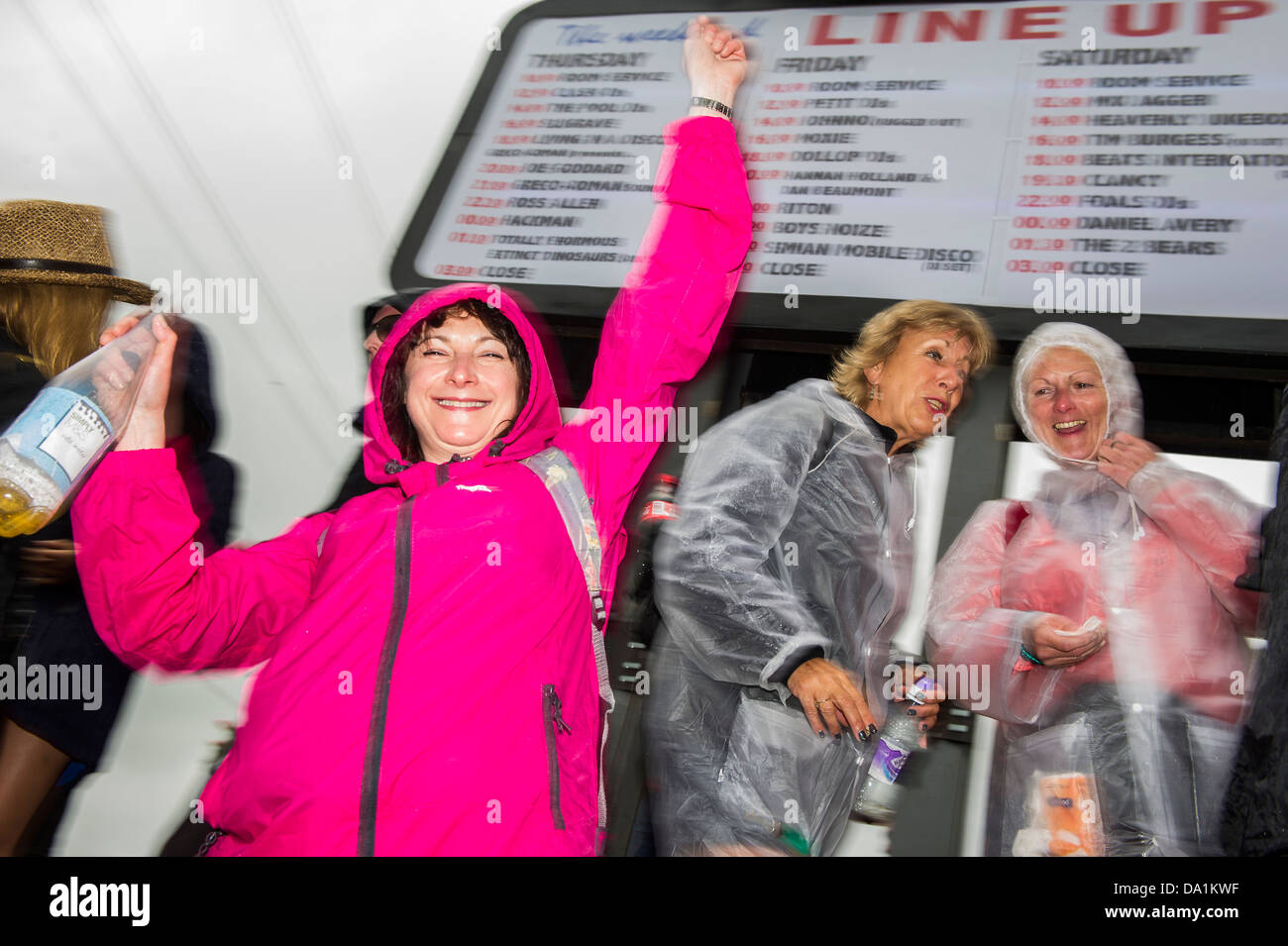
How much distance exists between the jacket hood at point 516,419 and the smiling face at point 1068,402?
42.2 inches

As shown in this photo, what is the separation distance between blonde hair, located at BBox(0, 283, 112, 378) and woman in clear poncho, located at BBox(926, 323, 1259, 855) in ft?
6.65

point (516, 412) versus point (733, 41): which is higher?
point (733, 41)

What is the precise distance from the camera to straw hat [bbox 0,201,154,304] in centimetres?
260

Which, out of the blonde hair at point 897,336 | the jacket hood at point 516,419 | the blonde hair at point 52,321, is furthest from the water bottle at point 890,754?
the blonde hair at point 52,321

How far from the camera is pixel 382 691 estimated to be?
1886 mm

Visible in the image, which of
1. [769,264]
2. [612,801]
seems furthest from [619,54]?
[612,801]

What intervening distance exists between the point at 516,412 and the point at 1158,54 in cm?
188

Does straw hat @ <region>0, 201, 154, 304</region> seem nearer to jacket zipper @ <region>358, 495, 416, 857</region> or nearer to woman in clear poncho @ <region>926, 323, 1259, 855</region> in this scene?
jacket zipper @ <region>358, 495, 416, 857</region>

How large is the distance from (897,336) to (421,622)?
1.29m

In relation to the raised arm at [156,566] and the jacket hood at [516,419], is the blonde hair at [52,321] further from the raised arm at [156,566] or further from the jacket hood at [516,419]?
the jacket hood at [516,419]

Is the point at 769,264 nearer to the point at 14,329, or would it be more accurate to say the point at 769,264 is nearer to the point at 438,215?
the point at 438,215

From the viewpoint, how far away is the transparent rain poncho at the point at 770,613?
7.15ft

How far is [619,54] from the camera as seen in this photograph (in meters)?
3.29

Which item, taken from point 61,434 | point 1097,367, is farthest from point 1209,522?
point 61,434
